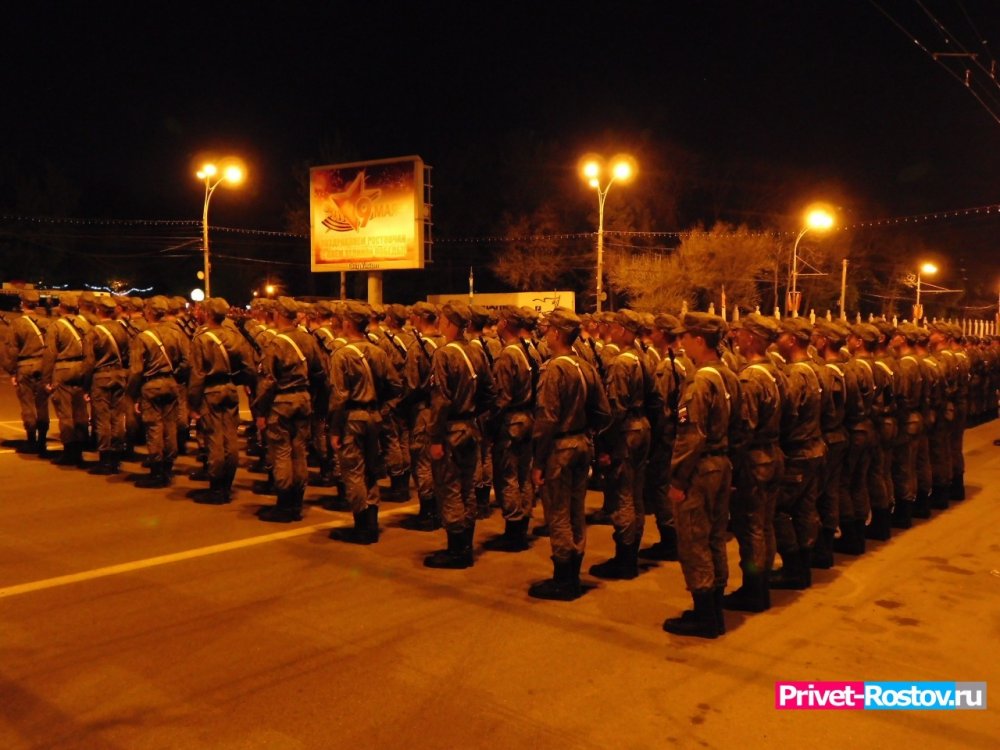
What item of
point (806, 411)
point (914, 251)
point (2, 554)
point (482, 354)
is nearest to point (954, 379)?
point (806, 411)

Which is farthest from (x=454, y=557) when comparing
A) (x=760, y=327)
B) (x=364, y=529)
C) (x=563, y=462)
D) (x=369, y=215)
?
(x=369, y=215)

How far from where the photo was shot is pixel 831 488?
22.6 ft

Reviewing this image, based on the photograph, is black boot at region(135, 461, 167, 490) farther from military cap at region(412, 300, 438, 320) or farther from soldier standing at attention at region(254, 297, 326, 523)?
military cap at region(412, 300, 438, 320)

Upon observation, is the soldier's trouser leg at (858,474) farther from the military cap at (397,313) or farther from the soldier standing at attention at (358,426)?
the military cap at (397,313)

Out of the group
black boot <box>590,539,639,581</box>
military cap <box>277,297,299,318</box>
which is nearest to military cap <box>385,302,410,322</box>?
military cap <box>277,297,299,318</box>

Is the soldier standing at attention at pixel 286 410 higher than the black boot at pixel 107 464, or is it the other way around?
the soldier standing at attention at pixel 286 410

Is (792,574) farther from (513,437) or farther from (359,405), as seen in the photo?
(359,405)

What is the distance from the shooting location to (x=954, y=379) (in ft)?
30.7

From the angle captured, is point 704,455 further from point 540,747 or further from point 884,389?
point 884,389

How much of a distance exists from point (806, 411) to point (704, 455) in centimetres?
139

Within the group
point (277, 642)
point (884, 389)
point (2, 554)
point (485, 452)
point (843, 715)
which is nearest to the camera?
point (843, 715)

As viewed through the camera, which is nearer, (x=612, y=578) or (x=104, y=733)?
(x=104, y=733)

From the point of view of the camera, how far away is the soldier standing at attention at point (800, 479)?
244 inches

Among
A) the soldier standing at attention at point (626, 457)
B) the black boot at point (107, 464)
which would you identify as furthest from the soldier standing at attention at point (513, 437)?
the black boot at point (107, 464)
